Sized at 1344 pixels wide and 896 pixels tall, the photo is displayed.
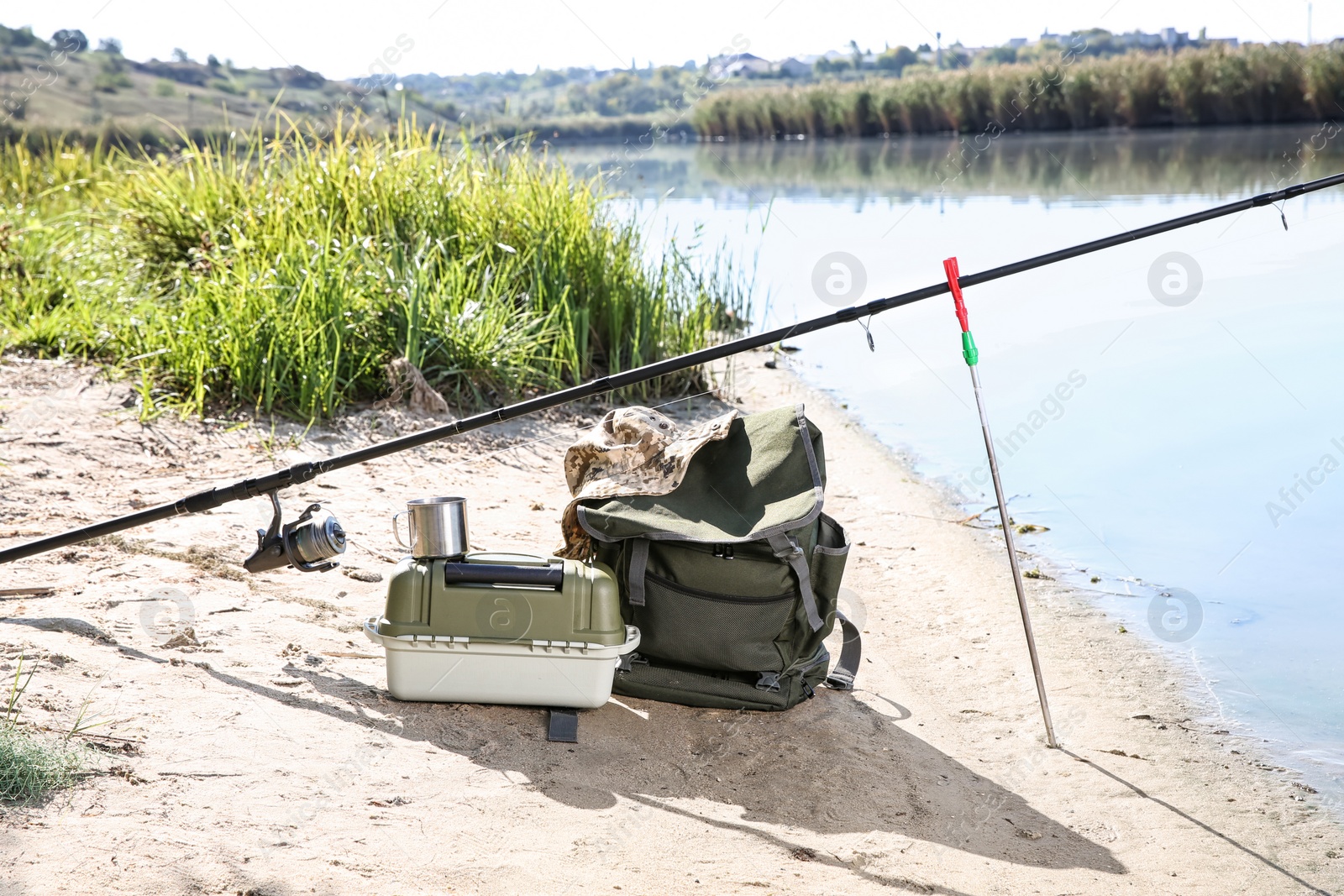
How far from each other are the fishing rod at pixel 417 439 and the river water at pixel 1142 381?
155cm

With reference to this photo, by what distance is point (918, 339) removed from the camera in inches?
368

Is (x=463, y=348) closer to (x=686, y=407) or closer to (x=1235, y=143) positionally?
(x=686, y=407)

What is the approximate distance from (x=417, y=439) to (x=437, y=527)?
23 centimetres

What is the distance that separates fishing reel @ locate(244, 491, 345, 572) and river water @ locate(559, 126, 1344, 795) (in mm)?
2679

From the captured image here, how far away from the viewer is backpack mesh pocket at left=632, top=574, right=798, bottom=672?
2.95m

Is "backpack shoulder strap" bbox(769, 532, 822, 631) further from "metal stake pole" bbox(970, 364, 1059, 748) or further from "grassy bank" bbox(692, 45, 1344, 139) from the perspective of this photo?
"grassy bank" bbox(692, 45, 1344, 139)

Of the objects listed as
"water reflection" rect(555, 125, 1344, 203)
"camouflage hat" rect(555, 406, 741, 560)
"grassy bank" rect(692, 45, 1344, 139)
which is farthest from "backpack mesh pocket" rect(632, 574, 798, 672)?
"grassy bank" rect(692, 45, 1344, 139)

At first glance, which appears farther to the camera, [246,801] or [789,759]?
[789,759]

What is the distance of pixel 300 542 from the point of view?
286 centimetres

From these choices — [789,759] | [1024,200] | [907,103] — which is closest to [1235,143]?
[1024,200]

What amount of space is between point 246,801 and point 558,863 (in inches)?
→ 26.1

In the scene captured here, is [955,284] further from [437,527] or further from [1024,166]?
[1024,166]

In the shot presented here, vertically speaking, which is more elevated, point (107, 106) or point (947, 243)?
point (107, 106)

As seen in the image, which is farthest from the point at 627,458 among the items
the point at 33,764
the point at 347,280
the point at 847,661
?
the point at 347,280
